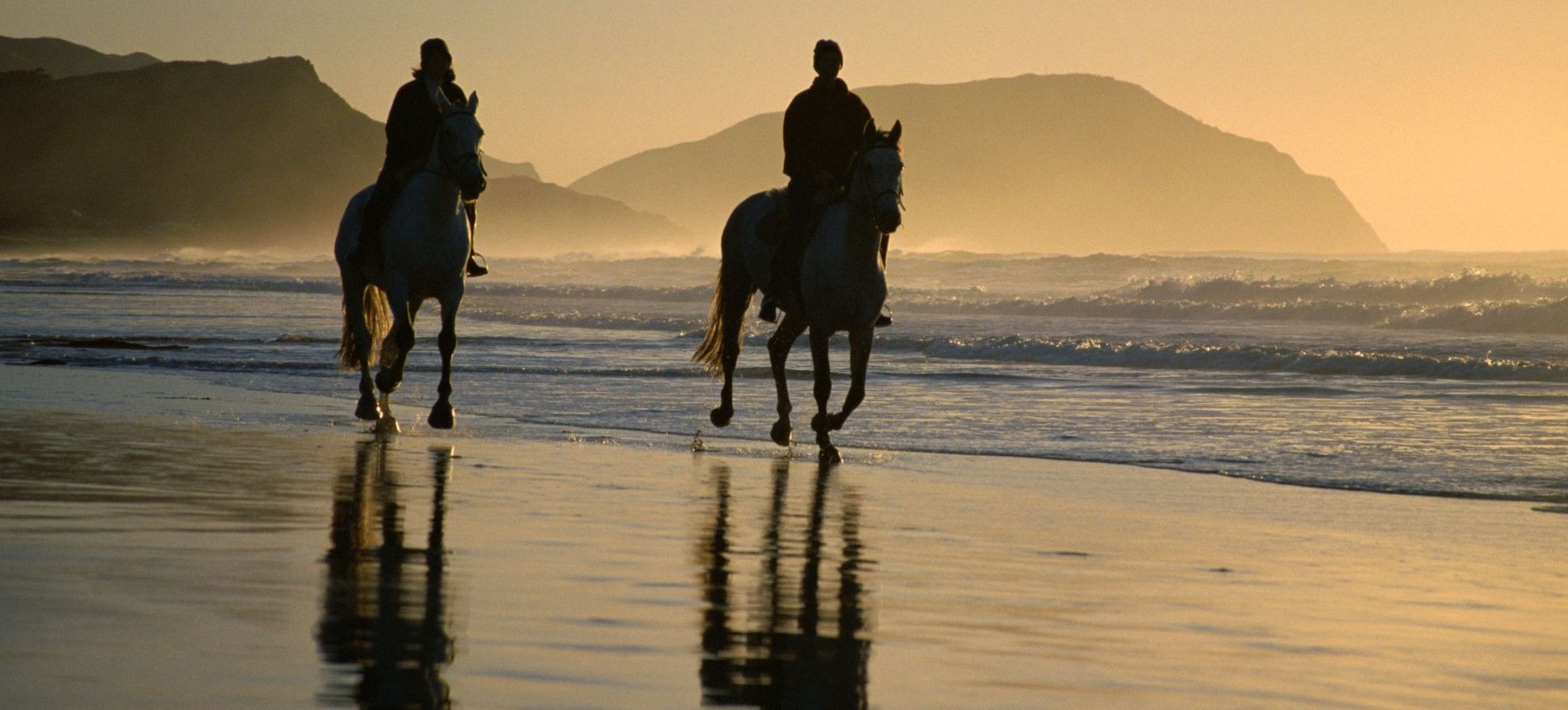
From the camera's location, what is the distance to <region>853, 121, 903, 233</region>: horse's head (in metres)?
10.0

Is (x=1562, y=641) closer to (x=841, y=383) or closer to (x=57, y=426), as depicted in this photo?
(x=57, y=426)

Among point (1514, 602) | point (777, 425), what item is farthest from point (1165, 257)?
point (1514, 602)

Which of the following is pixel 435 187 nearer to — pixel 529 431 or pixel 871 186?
pixel 529 431

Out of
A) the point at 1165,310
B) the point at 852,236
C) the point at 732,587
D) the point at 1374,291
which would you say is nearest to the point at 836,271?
the point at 852,236

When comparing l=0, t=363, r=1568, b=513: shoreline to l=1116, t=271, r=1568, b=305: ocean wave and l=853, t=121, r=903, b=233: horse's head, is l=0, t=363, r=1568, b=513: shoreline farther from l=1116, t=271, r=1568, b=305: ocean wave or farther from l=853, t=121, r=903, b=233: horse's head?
l=1116, t=271, r=1568, b=305: ocean wave

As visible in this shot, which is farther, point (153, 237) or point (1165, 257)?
point (153, 237)

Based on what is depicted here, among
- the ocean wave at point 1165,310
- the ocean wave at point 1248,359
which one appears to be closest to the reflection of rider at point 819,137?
the ocean wave at point 1248,359

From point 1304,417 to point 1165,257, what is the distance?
59.8 meters

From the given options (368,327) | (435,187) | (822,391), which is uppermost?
(435,187)

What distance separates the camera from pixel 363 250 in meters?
11.7

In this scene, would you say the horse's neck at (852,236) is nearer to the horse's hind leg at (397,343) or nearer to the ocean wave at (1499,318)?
the horse's hind leg at (397,343)

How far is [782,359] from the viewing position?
39.1 ft

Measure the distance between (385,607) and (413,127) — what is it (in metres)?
6.70

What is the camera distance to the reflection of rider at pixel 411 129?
11258 millimetres
